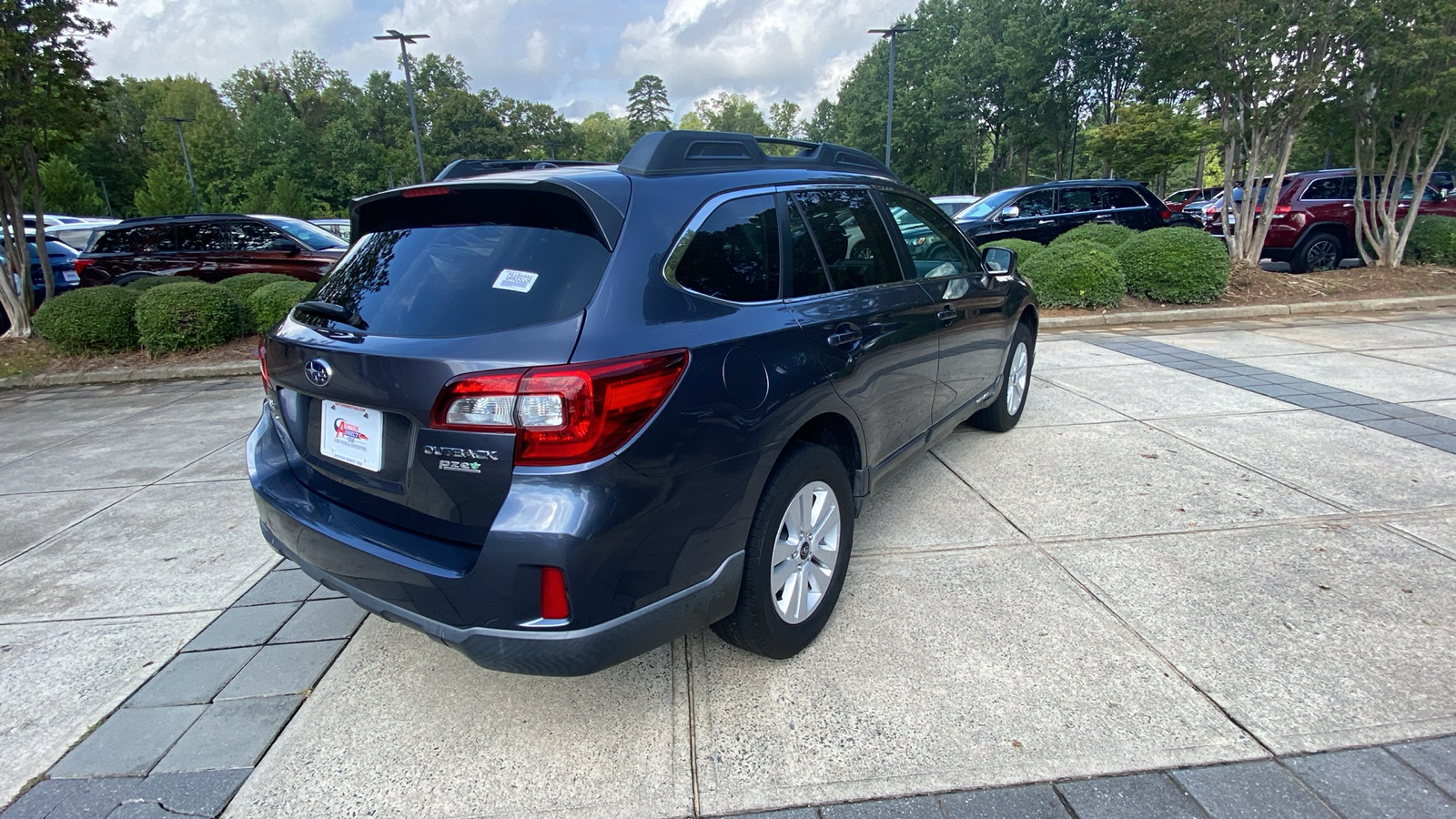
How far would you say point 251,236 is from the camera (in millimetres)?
10500

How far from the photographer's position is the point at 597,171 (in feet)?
7.99

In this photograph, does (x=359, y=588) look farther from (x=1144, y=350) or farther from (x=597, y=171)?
(x=1144, y=350)

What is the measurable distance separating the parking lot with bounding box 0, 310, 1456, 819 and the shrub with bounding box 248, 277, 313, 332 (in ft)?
12.6

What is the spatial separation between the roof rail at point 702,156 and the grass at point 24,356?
892 cm

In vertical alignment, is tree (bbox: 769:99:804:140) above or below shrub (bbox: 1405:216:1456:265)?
above

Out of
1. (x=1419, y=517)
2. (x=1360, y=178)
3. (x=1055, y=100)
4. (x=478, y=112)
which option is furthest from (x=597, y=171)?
(x=478, y=112)

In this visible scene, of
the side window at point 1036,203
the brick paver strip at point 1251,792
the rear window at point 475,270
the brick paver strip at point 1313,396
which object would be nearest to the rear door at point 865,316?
A: the rear window at point 475,270

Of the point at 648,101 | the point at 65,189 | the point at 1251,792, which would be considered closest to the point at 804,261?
the point at 1251,792

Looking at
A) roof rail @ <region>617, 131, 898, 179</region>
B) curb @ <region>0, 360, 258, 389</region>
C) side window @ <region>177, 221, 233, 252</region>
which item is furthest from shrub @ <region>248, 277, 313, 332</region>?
roof rail @ <region>617, 131, 898, 179</region>

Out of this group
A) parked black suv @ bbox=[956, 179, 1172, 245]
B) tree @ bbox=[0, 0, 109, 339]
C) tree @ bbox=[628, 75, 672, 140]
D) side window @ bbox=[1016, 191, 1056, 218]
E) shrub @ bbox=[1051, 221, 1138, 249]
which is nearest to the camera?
tree @ bbox=[0, 0, 109, 339]

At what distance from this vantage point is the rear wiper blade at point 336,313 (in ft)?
7.46

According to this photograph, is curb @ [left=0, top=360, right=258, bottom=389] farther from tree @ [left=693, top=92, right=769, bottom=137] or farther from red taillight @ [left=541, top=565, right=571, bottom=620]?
tree @ [left=693, top=92, right=769, bottom=137]

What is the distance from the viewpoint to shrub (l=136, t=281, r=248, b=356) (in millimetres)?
8023

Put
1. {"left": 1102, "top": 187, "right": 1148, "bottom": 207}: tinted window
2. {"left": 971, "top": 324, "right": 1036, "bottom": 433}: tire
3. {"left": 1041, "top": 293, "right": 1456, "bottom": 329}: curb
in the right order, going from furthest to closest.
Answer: {"left": 1102, "top": 187, "right": 1148, "bottom": 207}: tinted window → {"left": 1041, "top": 293, "right": 1456, "bottom": 329}: curb → {"left": 971, "top": 324, "right": 1036, "bottom": 433}: tire
